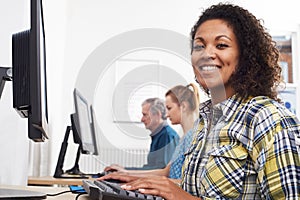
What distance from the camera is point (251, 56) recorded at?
3.79 ft

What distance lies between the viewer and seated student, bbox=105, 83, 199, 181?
6.32 feet

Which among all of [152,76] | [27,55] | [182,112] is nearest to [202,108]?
[27,55]

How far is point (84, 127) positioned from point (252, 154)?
1522 mm

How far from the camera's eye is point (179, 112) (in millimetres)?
2199

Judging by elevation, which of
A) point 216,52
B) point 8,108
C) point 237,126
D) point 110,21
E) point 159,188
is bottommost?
point 159,188

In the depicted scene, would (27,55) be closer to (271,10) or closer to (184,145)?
(184,145)

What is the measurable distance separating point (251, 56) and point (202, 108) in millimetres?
236

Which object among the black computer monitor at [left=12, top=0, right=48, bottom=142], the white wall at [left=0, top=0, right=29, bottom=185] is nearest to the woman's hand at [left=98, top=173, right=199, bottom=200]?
the black computer monitor at [left=12, top=0, right=48, bottom=142]

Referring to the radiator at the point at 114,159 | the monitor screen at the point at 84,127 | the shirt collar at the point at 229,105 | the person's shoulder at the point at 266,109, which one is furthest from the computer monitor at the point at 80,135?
the person's shoulder at the point at 266,109

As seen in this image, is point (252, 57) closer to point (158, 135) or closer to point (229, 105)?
point (229, 105)

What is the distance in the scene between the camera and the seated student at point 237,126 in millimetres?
894

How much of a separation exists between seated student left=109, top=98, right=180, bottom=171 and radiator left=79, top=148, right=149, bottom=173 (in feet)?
0.24

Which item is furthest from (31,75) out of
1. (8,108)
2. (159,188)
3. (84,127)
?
(84,127)

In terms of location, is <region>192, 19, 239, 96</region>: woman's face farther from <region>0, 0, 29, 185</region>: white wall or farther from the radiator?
the radiator
